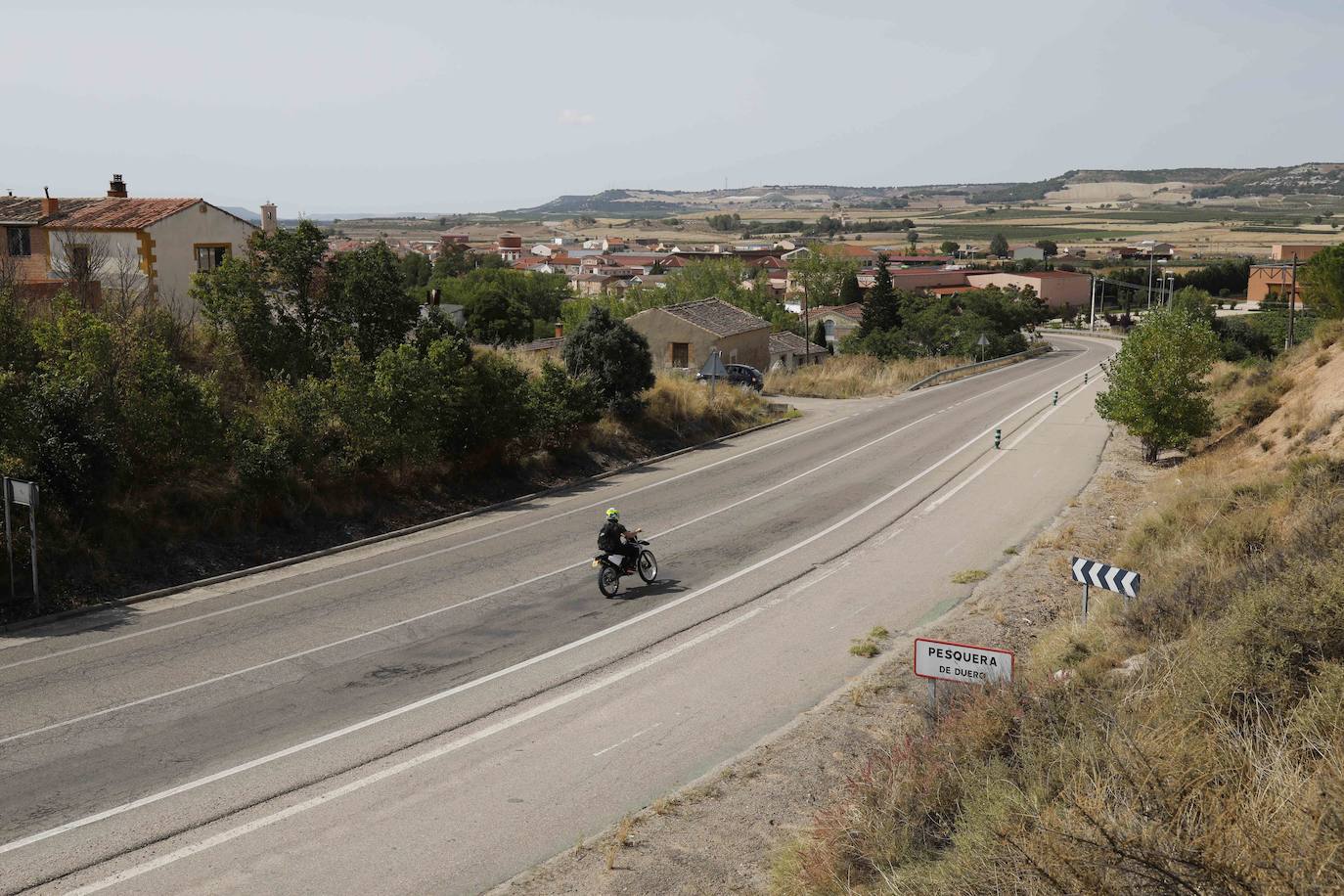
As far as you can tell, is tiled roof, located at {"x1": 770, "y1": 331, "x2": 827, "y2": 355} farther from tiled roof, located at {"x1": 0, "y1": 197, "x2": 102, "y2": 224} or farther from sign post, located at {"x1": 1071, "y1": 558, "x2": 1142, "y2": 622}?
sign post, located at {"x1": 1071, "y1": 558, "x2": 1142, "y2": 622}

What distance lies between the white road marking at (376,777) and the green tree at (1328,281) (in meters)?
33.1

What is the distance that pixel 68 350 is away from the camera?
21.3 m

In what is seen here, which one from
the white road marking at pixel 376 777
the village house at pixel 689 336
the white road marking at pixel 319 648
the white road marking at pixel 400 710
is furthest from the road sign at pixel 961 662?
the village house at pixel 689 336

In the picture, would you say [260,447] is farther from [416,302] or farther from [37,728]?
[37,728]

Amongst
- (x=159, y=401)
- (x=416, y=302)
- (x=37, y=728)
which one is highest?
(x=416, y=302)

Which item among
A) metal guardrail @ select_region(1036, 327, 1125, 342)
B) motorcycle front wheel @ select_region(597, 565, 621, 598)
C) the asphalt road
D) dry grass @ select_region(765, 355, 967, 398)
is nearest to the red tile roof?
the asphalt road

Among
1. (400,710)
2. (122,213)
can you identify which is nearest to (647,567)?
(400,710)

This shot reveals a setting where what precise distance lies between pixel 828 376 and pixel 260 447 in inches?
1348

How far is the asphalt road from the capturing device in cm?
1062

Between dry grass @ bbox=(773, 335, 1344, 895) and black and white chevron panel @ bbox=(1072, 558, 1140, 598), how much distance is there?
1.16ft

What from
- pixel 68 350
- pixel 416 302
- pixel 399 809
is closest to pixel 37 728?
pixel 399 809

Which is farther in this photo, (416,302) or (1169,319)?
(1169,319)

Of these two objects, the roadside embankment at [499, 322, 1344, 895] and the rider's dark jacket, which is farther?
the rider's dark jacket

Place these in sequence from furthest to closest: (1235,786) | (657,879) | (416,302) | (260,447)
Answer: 1. (416,302)
2. (260,447)
3. (657,879)
4. (1235,786)
